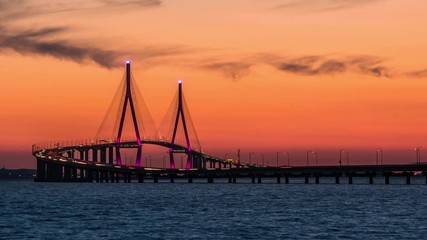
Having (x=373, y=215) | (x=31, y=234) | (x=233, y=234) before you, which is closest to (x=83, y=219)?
(x=31, y=234)

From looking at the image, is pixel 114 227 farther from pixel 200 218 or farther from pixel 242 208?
pixel 242 208

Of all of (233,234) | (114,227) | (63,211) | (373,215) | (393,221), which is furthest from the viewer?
(63,211)

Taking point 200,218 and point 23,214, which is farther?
point 23,214

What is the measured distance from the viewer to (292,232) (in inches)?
2795

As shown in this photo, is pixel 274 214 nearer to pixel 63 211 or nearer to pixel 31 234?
pixel 63 211

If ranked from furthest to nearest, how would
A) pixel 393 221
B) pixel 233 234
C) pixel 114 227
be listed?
pixel 393 221 → pixel 114 227 → pixel 233 234

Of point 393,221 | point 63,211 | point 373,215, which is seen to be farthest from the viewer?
point 63,211

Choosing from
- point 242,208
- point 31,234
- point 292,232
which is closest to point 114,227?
point 31,234

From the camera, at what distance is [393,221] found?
272 ft

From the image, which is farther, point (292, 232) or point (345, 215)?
point (345, 215)

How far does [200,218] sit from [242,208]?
1928cm

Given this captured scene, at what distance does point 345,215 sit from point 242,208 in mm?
17532

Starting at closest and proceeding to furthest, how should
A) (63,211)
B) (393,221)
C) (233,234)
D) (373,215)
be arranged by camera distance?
(233,234) < (393,221) < (373,215) < (63,211)

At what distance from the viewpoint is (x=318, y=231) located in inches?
2835
